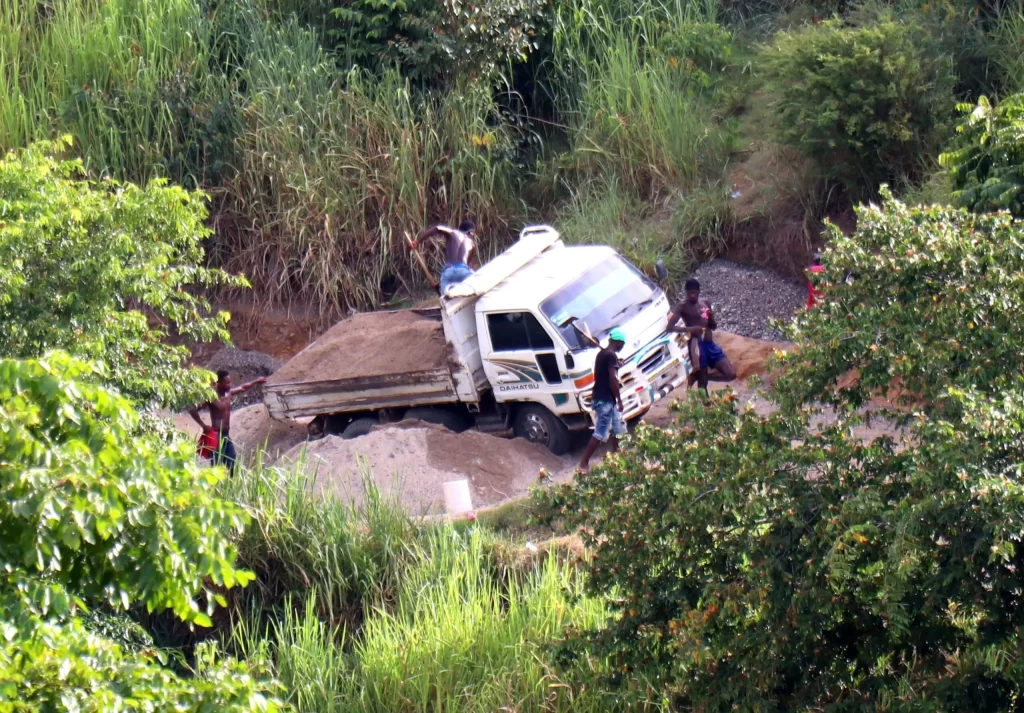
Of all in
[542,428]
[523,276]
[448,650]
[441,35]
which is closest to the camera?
[448,650]

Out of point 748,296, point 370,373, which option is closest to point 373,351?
point 370,373

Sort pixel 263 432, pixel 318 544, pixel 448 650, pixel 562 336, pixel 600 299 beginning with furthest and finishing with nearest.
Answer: pixel 263 432 < pixel 600 299 < pixel 562 336 < pixel 318 544 < pixel 448 650

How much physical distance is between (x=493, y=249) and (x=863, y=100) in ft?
20.7

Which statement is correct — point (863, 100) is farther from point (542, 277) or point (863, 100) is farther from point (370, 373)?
point (370, 373)

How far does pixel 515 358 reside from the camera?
12.3 meters

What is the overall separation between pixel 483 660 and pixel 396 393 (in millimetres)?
5329

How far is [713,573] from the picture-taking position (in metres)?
5.86

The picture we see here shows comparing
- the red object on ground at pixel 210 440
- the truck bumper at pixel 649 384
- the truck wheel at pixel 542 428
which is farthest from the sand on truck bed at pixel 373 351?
the truck bumper at pixel 649 384

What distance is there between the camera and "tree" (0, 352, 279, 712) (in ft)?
12.3

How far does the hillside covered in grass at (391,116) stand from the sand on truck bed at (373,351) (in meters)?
3.86

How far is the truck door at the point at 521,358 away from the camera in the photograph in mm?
12109

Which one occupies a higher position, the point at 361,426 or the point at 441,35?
the point at 441,35

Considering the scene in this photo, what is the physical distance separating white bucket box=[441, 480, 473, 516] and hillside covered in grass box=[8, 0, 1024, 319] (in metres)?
7.09

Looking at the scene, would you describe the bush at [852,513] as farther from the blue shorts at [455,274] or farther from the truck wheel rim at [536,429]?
the blue shorts at [455,274]
